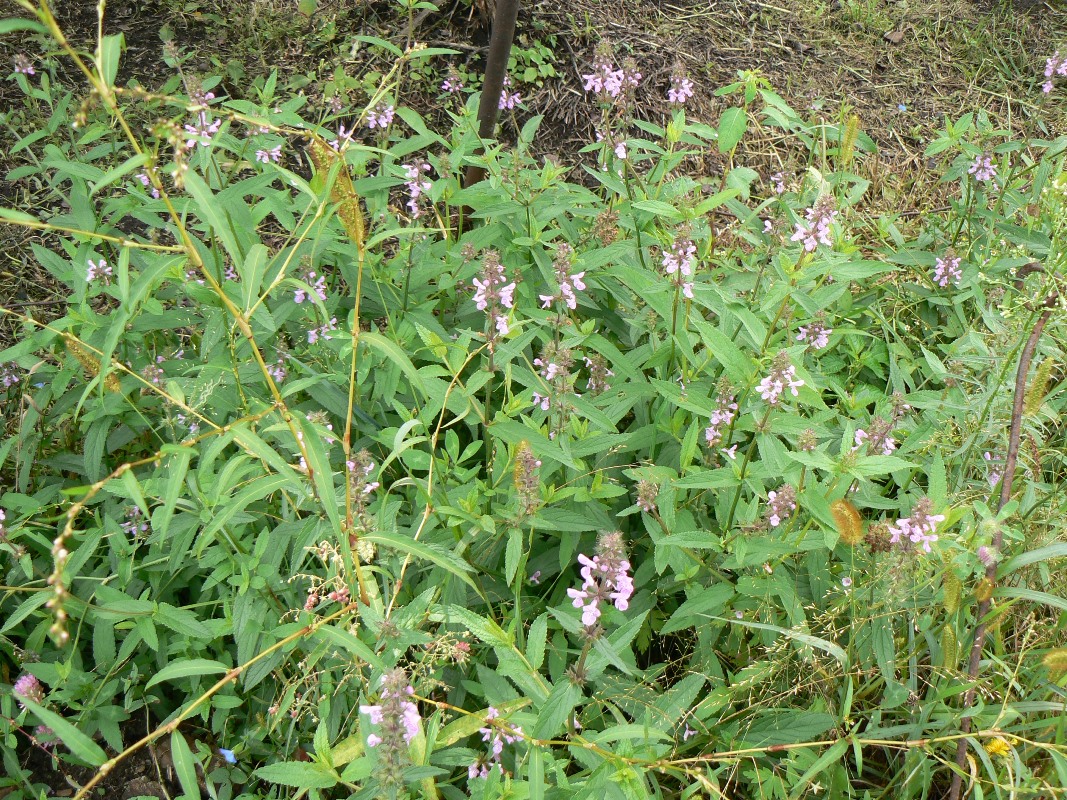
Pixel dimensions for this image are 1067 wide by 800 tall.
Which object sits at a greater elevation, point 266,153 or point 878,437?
point 266,153

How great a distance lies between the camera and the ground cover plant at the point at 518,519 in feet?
6.19

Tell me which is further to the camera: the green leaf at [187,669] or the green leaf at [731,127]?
the green leaf at [731,127]

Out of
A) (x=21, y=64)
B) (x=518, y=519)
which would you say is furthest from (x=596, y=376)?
(x=21, y=64)

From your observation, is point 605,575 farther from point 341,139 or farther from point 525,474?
point 341,139

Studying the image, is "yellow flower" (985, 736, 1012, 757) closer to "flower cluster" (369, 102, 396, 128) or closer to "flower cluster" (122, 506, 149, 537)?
"flower cluster" (122, 506, 149, 537)

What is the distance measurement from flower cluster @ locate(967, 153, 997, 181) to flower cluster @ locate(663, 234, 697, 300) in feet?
6.19

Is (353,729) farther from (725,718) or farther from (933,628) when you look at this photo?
(933,628)

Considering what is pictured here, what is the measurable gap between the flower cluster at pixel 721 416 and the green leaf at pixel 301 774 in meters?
1.28

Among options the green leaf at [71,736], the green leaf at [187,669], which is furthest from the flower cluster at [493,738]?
the green leaf at [71,736]

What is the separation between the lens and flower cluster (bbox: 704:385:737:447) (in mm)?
2322

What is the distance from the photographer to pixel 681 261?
7.74ft

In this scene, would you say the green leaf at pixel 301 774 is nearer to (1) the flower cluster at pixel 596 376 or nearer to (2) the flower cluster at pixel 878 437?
(1) the flower cluster at pixel 596 376

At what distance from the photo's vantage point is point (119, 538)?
2.44 metres

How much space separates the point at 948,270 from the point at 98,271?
126 inches
